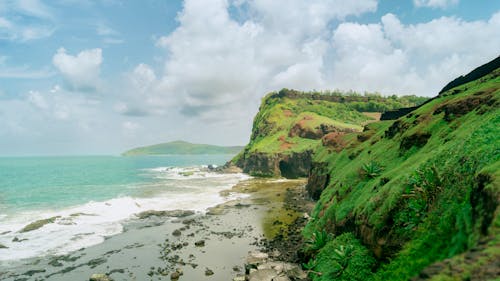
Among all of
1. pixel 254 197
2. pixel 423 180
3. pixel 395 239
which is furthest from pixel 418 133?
pixel 254 197

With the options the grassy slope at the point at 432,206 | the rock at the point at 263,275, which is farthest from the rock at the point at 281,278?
the grassy slope at the point at 432,206

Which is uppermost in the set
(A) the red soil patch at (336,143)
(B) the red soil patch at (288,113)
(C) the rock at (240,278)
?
(B) the red soil patch at (288,113)

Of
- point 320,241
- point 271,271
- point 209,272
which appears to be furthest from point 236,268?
point 320,241

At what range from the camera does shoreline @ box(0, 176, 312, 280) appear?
81.3ft

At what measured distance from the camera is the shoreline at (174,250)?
24.8 meters

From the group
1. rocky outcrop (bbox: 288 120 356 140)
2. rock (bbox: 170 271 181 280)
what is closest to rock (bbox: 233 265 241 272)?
rock (bbox: 170 271 181 280)

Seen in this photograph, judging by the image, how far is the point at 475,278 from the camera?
705cm

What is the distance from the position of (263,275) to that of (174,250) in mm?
12910

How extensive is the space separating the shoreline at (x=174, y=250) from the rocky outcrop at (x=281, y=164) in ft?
176

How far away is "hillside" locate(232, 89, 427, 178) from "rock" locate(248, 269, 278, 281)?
130 ft

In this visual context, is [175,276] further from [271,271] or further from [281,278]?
[281,278]

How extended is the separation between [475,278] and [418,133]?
809 inches

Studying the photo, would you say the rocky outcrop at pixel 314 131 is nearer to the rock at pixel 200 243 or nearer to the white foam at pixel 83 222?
the white foam at pixel 83 222

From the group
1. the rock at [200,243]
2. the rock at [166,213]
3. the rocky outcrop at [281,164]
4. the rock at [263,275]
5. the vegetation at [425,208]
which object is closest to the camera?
the vegetation at [425,208]
